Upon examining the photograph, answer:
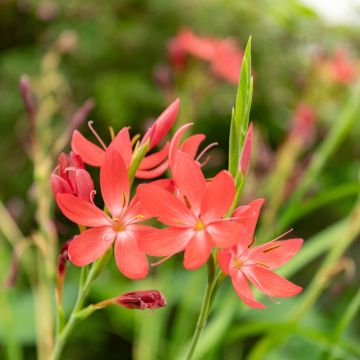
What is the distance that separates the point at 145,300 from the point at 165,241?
0.06 meters

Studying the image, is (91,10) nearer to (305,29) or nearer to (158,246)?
(305,29)

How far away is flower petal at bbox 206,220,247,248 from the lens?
1.45 feet

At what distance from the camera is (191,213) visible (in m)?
0.49

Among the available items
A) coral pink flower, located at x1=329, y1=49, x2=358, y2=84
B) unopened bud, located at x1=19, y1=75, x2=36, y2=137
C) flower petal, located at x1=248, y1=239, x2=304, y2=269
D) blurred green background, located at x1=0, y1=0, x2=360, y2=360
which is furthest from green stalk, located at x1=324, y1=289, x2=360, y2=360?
coral pink flower, located at x1=329, y1=49, x2=358, y2=84

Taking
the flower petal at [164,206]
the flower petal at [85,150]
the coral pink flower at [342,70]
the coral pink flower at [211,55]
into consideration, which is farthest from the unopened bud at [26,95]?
the coral pink flower at [342,70]

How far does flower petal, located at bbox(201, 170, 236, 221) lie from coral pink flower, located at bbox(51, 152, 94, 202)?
0.09 meters

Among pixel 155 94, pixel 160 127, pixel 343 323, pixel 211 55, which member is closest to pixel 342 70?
pixel 211 55

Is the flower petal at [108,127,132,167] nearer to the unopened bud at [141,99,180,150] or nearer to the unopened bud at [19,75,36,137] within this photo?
the unopened bud at [141,99,180,150]

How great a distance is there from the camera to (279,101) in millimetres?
1972

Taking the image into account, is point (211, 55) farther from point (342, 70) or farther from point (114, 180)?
point (114, 180)

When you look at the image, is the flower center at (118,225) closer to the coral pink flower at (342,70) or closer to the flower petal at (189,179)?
the flower petal at (189,179)

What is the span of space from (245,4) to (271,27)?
12cm

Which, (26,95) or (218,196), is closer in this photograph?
(218,196)

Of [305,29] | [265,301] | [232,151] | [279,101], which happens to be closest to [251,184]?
[265,301]
